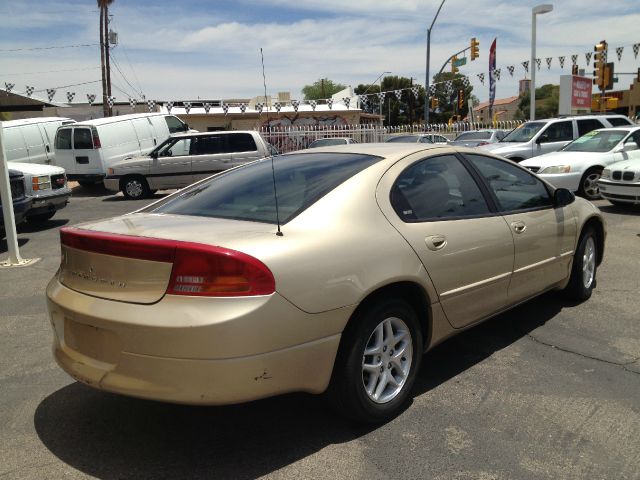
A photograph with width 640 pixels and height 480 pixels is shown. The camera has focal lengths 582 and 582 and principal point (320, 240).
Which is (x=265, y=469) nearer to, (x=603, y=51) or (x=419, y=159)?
(x=419, y=159)

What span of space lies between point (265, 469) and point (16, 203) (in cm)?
757

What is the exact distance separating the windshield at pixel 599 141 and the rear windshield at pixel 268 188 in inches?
411

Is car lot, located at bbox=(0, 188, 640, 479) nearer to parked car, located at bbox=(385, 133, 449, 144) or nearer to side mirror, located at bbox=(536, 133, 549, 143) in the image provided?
side mirror, located at bbox=(536, 133, 549, 143)

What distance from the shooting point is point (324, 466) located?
2775 millimetres

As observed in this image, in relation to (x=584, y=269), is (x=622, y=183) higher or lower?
higher

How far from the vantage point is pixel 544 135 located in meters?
15.3

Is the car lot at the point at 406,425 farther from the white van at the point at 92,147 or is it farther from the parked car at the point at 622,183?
the white van at the point at 92,147

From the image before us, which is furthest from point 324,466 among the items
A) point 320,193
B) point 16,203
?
point 16,203

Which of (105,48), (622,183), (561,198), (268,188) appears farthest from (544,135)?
(105,48)

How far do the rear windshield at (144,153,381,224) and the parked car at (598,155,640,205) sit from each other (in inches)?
325

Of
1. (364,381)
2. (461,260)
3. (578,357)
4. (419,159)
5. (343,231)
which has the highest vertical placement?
(419,159)

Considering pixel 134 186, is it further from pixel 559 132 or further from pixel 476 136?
pixel 476 136

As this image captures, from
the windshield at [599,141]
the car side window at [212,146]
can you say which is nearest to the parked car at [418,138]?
the car side window at [212,146]

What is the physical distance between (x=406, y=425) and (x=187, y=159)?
13.9 metres
